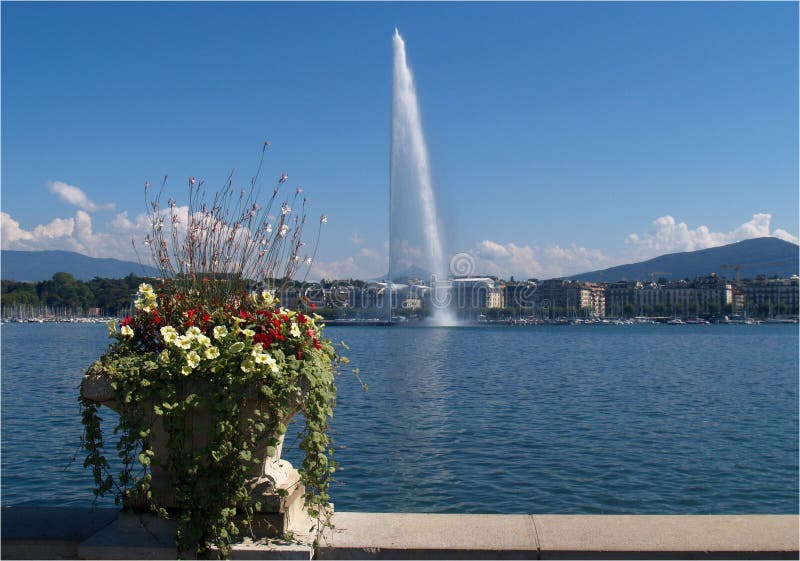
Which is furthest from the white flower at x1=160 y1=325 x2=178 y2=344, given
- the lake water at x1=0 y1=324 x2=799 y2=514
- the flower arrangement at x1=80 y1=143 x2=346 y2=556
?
the lake water at x1=0 y1=324 x2=799 y2=514

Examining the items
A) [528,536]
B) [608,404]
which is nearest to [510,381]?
[608,404]

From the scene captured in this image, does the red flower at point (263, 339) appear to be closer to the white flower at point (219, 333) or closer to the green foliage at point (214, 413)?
the green foliage at point (214, 413)

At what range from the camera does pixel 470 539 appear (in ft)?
12.1

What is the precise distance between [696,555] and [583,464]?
7.60 m

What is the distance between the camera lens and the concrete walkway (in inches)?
140

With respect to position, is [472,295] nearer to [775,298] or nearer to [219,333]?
[775,298]

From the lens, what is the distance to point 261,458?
153 inches

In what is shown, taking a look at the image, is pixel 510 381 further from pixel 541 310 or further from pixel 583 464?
pixel 541 310

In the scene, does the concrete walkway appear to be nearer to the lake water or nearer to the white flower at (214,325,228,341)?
the white flower at (214,325,228,341)

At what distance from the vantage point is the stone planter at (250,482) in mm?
3748

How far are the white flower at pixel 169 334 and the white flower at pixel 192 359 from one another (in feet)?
0.42

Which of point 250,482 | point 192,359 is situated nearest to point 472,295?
point 250,482

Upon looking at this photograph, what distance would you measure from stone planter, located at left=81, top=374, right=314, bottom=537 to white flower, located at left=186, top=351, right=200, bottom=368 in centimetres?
30

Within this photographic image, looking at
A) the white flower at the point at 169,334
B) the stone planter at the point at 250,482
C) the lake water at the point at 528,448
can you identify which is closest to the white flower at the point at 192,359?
the white flower at the point at 169,334
